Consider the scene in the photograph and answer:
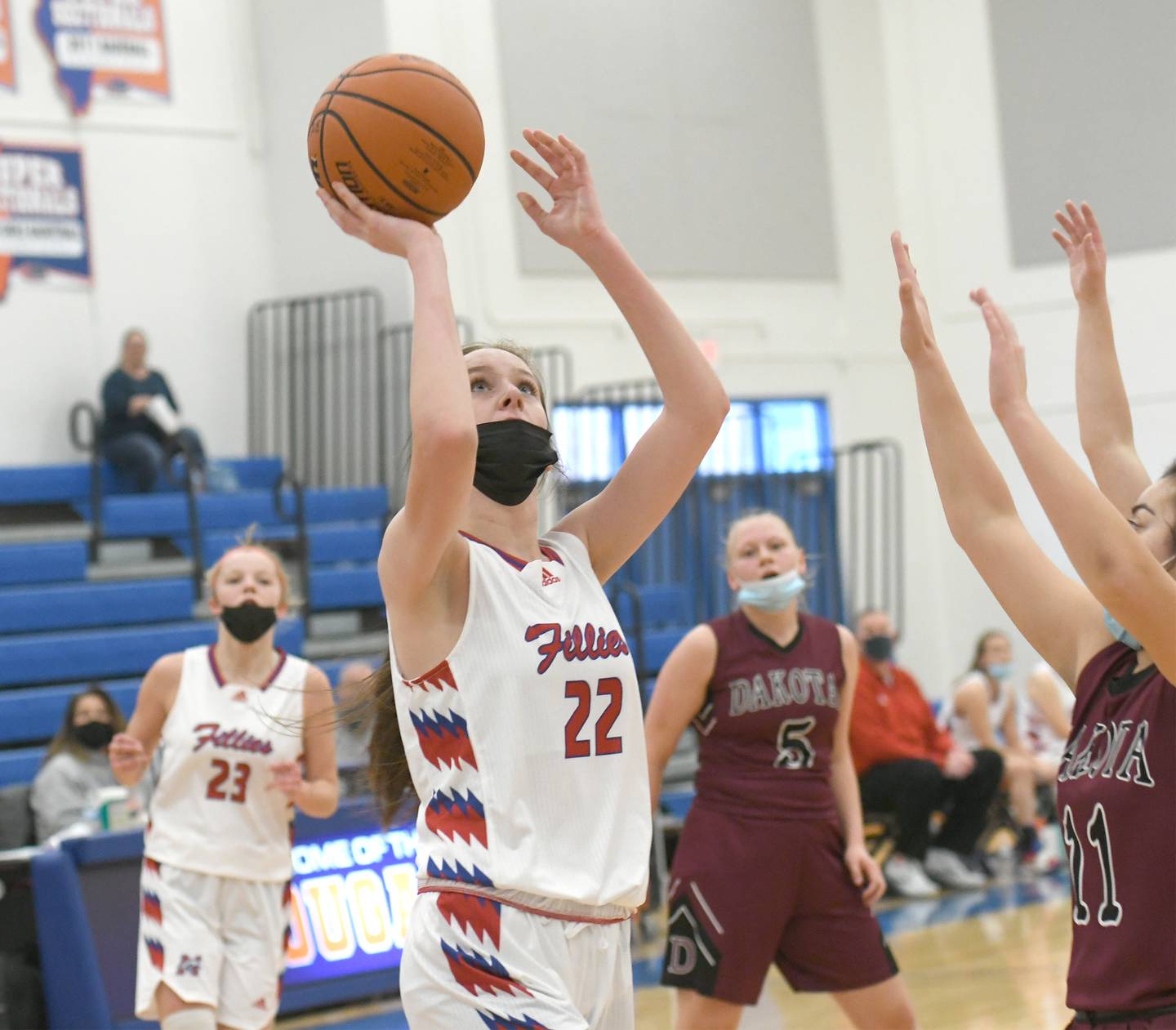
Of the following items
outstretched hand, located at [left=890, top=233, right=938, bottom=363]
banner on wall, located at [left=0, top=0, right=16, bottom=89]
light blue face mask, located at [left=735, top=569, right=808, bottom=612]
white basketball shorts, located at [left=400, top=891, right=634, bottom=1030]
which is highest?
banner on wall, located at [left=0, top=0, right=16, bottom=89]

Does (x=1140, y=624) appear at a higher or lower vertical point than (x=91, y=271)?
lower

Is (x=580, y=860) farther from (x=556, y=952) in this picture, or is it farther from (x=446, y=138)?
(x=446, y=138)

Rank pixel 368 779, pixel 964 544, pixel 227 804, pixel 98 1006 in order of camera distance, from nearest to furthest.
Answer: pixel 964 544 < pixel 368 779 < pixel 227 804 < pixel 98 1006

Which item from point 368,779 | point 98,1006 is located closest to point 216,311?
point 98,1006

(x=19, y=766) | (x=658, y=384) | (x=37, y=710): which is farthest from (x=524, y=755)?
(x=37, y=710)

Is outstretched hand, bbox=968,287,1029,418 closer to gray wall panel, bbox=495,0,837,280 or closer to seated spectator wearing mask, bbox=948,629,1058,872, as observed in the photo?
Answer: seated spectator wearing mask, bbox=948,629,1058,872

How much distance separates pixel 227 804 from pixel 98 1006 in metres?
1.61

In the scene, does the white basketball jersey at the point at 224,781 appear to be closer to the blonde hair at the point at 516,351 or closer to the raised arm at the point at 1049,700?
the blonde hair at the point at 516,351

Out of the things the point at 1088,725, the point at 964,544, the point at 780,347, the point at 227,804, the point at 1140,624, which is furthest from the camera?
the point at 780,347

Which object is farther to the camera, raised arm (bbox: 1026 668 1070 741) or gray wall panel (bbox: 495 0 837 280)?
gray wall panel (bbox: 495 0 837 280)

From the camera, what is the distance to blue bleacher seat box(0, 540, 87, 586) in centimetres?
948

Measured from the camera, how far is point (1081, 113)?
13656 mm

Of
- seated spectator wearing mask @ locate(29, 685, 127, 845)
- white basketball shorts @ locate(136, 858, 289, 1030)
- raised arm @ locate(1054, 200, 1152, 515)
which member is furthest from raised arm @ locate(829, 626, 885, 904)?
seated spectator wearing mask @ locate(29, 685, 127, 845)

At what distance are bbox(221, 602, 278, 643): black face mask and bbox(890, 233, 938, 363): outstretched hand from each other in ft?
9.32
